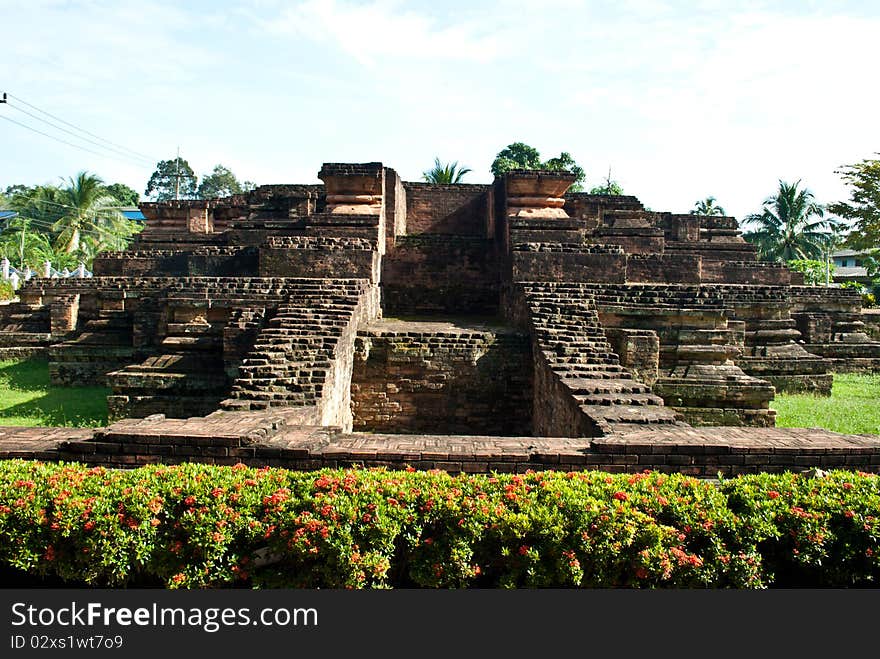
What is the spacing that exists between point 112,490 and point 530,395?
5.39m

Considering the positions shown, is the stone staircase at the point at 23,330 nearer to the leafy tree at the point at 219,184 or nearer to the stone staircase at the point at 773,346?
the stone staircase at the point at 773,346

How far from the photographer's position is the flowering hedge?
3127 millimetres

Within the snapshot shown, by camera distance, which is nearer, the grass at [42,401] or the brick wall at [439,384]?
the grass at [42,401]

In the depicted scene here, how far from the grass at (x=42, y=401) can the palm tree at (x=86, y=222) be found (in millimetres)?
23993

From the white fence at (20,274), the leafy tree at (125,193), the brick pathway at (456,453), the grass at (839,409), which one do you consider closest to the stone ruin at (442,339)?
the brick pathway at (456,453)

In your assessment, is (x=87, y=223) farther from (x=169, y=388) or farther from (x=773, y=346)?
(x=773, y=346)

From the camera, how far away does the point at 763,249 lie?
3897 centimetres

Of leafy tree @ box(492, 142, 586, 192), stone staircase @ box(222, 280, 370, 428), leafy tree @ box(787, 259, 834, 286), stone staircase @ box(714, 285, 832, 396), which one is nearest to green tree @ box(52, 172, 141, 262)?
leafy tree @ box(492, 142, 586, 192)

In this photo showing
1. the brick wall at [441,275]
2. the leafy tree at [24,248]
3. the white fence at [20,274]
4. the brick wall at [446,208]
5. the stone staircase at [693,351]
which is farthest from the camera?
the leafy tree at [24,248]

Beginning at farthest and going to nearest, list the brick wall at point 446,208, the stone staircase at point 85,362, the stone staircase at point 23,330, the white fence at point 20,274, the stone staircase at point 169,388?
the white fence at point 20,274 → the brick wall at point 446,208 → the stone staircase at point 23,330 → the stone staircase at point 85,362 → the stone staircase at point 169,388

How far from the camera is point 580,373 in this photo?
22.1 feet

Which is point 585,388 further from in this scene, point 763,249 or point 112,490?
point 763,249

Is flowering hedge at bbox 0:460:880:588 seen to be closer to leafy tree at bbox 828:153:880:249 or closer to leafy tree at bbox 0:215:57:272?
leafy tree at bbox 828:153:880:249

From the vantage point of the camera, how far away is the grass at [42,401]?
283 inches
